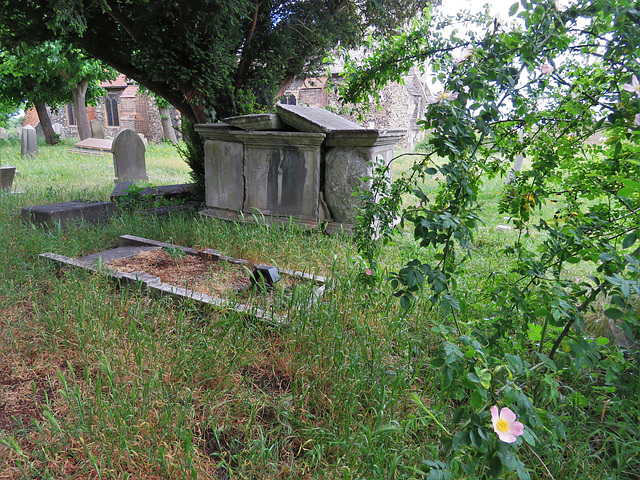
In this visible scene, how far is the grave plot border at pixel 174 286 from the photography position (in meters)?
2.54

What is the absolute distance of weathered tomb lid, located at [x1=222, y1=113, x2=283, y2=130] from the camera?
13.9 ft

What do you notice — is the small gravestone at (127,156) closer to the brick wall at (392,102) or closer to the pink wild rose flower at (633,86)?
the pink wild rose flower at (633,86)

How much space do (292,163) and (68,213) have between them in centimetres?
274

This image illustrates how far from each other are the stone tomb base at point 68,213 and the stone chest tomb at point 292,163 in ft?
5.10

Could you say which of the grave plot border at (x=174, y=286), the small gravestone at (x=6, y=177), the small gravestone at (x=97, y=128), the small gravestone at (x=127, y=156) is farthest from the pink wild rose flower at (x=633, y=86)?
the small gravestone at (x=97, y=128)

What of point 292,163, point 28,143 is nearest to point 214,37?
point 292,163

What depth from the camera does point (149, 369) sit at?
80.9 inches

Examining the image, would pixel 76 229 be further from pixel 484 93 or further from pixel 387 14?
pixel 387 14

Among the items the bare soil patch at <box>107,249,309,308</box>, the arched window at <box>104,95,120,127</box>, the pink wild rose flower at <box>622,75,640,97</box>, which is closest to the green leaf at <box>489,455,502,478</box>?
the pink wild rose flower at <box>622,75,640,97</box>

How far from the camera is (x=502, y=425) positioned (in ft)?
3.23

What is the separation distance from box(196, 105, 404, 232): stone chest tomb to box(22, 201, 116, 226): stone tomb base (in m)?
1.55

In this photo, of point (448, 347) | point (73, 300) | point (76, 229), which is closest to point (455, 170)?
point (448, 347)

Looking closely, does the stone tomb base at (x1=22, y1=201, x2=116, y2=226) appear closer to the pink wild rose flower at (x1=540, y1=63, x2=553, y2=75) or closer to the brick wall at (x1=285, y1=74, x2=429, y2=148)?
the pink wild rose flower at (x1=540, y1=63, x2=553, y2=75)

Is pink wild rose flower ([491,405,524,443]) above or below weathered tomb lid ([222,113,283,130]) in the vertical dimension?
below
